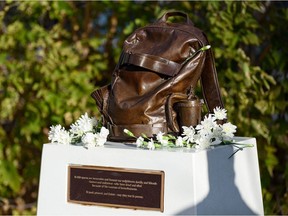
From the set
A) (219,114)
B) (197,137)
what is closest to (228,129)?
(219,114)

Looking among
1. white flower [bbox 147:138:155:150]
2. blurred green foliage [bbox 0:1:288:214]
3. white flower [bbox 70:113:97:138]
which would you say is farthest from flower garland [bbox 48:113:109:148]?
blurred green foliage [bbox 0:1:288:214]

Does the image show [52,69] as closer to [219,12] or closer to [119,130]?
[219,12]

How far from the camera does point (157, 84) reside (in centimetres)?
338

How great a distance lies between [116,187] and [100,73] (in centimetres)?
260

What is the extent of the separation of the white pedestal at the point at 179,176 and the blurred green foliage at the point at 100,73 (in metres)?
1.38

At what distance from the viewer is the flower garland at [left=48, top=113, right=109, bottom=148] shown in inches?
130

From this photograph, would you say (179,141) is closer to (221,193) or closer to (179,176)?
(179,176)

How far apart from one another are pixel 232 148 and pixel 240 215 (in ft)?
1.25

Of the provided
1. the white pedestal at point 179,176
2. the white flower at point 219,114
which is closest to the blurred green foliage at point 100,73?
the white pedestal at point 179,176

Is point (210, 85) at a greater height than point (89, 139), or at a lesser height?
greater

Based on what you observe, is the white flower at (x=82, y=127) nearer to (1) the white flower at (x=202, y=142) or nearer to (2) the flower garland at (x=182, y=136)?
(2) the flower garland at (x=182, y=136)

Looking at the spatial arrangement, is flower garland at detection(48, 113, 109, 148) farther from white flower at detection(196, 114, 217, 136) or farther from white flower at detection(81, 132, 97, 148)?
white flower at detection(196, 114, 217, 136)

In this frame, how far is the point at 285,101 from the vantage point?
509 centimetres

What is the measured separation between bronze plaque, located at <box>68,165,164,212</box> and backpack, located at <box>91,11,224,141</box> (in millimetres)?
266
